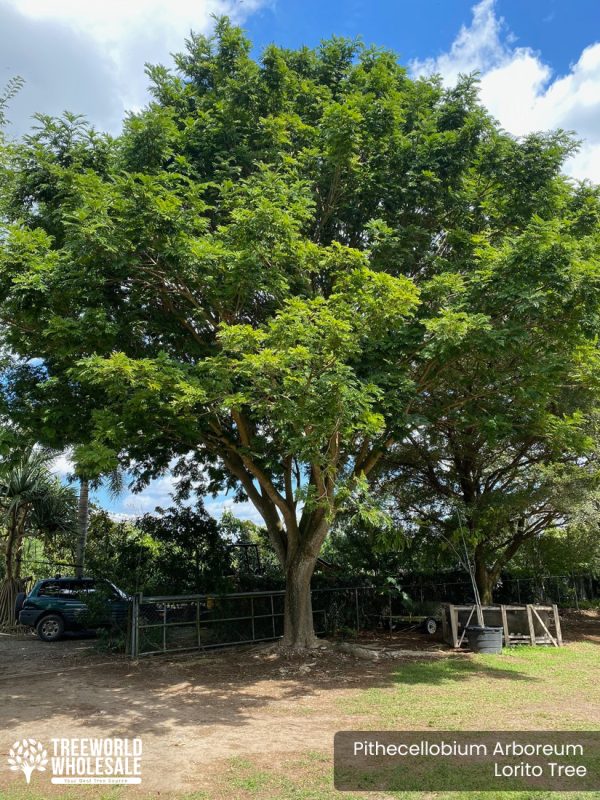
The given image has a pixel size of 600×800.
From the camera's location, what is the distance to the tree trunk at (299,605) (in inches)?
482

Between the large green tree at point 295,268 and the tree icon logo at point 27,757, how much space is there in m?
3.49

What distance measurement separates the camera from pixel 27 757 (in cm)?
585

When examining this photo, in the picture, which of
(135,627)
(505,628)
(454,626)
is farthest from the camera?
(505,628)

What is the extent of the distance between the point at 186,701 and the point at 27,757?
2.96 metres

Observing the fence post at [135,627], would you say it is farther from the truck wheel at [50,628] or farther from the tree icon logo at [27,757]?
the tree icon logo at [27,757]

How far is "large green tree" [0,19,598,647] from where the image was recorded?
28.5 ft

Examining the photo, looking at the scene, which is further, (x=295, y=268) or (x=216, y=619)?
(x=216, y=619)

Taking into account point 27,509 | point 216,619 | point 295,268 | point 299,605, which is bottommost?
point 216,619

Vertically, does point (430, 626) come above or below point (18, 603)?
below

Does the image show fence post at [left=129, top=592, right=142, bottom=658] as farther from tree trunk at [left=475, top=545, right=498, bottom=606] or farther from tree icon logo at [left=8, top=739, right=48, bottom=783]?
tree trunk at [left=475, top=545, right=498, bottom=606]

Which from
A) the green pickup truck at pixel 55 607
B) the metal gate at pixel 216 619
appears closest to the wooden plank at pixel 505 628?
the metal gate at pixel 216 619

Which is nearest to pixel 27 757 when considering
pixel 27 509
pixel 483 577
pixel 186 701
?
pixel 186 701

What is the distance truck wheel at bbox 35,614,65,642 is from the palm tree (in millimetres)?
2522

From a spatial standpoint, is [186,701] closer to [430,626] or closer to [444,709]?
[444,709]
